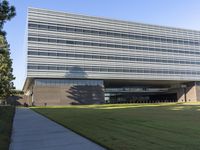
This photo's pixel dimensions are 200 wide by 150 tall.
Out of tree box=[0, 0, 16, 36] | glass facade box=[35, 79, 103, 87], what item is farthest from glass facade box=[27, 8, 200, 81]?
tree box=[0, 0, 16, 36]

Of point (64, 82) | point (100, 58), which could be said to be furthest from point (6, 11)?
point (100, 58)

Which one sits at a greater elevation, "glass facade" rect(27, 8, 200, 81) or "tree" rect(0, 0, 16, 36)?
"glass facade" rect(27, 8, 200, 81)

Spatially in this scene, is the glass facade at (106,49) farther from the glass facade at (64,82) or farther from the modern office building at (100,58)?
the glass facade at (64,82)

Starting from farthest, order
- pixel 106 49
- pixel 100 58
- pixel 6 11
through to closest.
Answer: pixel 106 49, pixel 100 58, pixel 6 11

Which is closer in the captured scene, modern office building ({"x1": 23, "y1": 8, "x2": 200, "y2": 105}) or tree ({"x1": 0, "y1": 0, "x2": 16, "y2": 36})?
tree ({"x1": 0, "y1": 0, "x2": 16, "y2": 36})

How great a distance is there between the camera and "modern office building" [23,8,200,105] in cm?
8625

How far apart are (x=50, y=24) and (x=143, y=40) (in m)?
35.2

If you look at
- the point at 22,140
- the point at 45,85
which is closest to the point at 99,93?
the point at 45,85

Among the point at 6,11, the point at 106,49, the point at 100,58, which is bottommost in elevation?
the point at 6,11

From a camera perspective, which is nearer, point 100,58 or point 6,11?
point 6,11

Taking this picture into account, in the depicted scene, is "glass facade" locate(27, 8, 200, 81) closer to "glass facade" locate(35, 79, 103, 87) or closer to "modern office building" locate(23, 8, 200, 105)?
"modern office building" locate(23, 8, 200, 105)

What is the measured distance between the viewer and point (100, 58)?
93.6 metres

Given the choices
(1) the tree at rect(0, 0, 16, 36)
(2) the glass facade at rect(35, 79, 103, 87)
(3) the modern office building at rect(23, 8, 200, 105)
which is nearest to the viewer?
(1) the tree at rect(0, 0, 16, 36)

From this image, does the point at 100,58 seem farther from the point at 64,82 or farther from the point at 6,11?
the point at 6,11
